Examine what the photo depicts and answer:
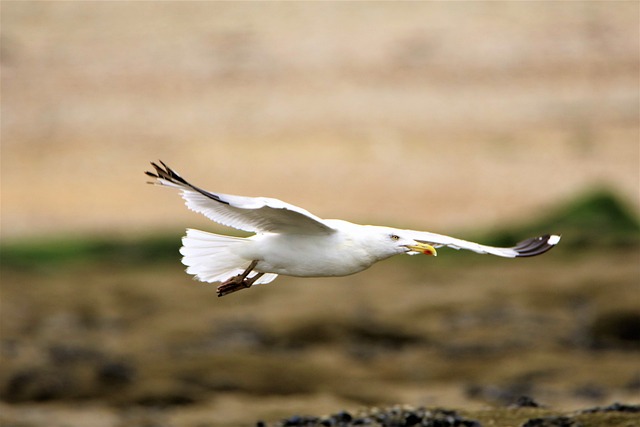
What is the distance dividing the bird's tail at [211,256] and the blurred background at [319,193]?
4.63 meters

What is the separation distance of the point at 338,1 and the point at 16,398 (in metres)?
28.3

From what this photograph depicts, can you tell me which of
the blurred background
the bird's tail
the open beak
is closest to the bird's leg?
the bird's tail

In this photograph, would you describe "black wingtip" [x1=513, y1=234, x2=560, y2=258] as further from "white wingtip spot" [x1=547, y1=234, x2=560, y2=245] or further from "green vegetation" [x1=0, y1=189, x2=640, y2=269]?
"green vegetation" [x1=0, y1=189, x2=640, y2=269]

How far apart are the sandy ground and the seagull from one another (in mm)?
22042

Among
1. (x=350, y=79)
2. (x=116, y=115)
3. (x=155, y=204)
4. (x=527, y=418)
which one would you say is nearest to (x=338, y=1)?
(x=350, y=79)

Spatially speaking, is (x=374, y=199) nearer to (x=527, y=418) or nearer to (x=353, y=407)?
(x=353, y=407)

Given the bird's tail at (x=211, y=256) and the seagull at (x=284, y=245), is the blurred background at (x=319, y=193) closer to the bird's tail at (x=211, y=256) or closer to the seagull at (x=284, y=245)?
the bird's tail at (x=211, y=256)

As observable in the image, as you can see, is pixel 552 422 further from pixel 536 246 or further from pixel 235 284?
pixel 235 284

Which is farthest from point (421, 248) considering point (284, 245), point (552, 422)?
point (552, 422)

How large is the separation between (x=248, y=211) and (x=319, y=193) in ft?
81.1

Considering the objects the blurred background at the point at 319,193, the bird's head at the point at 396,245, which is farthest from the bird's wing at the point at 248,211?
the blurred background at the point at 319,193

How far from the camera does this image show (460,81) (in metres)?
39.3

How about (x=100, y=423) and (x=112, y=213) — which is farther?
(x=112, y=213)

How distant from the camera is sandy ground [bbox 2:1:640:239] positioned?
114 feet
